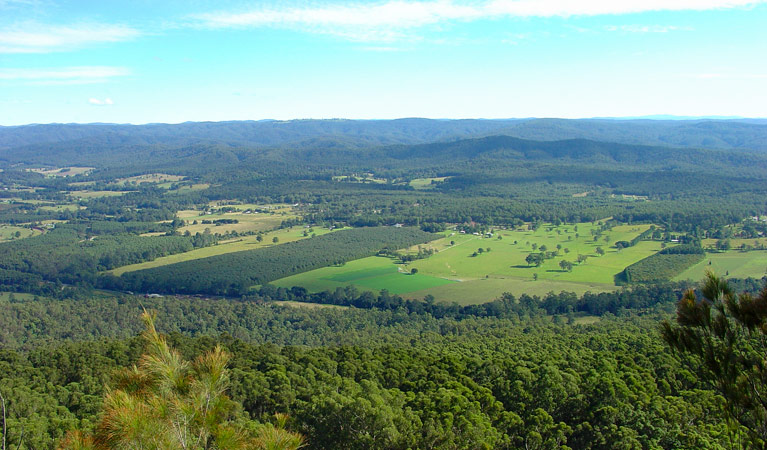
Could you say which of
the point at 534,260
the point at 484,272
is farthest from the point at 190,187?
the point at 484,272

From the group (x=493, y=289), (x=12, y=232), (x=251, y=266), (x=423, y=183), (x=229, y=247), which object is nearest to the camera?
(x=493, y=289)

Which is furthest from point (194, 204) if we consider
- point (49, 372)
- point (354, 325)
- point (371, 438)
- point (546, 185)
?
point (371, 438)

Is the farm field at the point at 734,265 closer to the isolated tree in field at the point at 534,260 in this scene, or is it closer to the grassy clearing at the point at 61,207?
the isolated tree in field at the point at 534,260

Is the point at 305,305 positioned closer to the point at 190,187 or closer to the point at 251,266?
the point at 251,266

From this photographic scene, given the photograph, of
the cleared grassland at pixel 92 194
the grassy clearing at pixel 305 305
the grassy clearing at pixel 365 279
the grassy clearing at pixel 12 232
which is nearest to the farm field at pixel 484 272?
the grassy clearing at pixel 365 279

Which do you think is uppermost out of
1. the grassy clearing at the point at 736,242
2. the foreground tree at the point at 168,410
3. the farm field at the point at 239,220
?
the foreground tree at the point at 168,410

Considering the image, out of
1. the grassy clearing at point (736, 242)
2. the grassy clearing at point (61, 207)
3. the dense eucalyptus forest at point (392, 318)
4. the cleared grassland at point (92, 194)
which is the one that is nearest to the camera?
the dense eucalyptus forest at point (392, 318)
